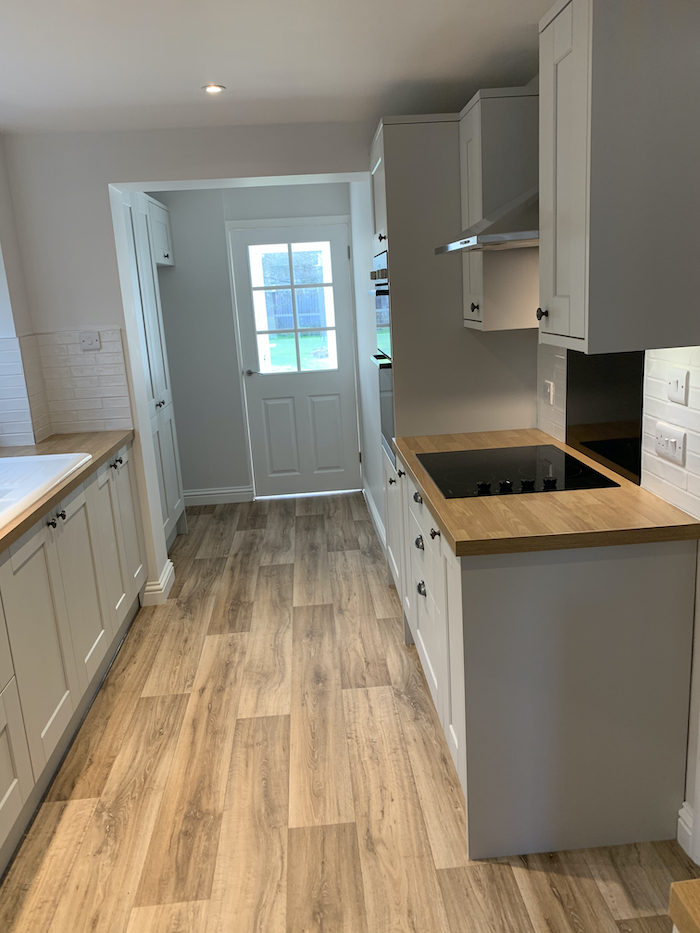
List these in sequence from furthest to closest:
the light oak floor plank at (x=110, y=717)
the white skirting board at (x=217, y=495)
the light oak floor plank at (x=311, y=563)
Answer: the white skirting board at (x=217, y=495), the light oak floor plank at (x=311, y=563), the light oak floor plank at (x=110, y=717)

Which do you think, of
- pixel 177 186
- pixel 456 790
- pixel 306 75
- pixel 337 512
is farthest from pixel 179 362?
pixel 456 790

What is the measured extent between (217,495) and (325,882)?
3844 mm

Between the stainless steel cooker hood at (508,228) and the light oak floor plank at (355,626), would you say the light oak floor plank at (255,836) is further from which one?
the stainless steel cooker hood at (508,228)

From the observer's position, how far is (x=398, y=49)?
7.88ft

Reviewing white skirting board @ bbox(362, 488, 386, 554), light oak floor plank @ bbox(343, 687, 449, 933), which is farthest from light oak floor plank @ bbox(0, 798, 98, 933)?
white skirting board @ bbox(362, 488, 386, 554)

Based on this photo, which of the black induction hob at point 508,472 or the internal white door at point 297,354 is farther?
the internal white door at point 297,354

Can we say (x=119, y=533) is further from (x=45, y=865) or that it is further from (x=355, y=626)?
(x=45, y=865)

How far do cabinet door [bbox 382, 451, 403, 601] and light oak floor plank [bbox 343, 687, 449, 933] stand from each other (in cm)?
65

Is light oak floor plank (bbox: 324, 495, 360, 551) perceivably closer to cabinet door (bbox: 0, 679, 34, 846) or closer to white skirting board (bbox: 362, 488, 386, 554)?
white skirting board (bbox: 362, 488, 386, 554)

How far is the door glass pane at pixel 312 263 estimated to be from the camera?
5.13 meters

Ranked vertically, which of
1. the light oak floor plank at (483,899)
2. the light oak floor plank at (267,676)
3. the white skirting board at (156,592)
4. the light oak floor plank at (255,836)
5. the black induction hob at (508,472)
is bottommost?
the light oak floor plank at (483,899)

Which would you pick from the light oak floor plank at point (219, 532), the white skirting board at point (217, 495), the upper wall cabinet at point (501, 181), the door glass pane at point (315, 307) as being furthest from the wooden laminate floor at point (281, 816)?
the door glass pane at point (315, 307)

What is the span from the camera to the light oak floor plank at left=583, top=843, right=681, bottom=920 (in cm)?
177

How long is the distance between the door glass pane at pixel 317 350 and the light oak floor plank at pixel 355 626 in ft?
5.51
